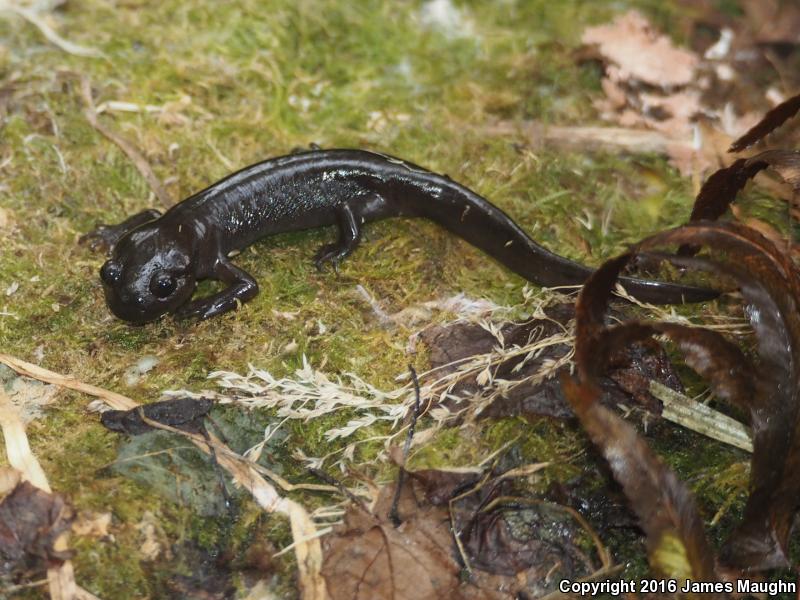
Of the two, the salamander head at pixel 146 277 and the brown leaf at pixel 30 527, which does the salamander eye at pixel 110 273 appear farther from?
the brown leaf at pixel 30 527

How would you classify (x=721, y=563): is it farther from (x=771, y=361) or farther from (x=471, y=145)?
(x=471, y=145)

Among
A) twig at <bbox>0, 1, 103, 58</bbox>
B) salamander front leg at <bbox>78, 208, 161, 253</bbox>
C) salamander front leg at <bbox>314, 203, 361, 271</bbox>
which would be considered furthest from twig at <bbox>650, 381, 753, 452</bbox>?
twig at <bbox>0, 1, 103, 58</bbox>

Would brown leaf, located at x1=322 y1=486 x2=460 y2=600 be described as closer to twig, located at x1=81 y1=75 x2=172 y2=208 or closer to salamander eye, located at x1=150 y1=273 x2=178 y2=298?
salamander eye, located at x1=150 y1=273 x2=178 y2=298

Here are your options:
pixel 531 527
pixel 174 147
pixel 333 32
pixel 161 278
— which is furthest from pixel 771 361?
pixel 333 32

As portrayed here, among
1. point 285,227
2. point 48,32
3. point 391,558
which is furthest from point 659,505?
point 48,32

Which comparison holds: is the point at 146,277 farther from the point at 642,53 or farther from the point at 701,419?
the point at 642,53

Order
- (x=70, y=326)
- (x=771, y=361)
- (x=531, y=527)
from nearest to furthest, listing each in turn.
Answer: (x=771, y=361)
(x=531, y=527)
(x=70, y=326)

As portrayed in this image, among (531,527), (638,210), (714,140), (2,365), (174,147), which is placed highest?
(714,140)
